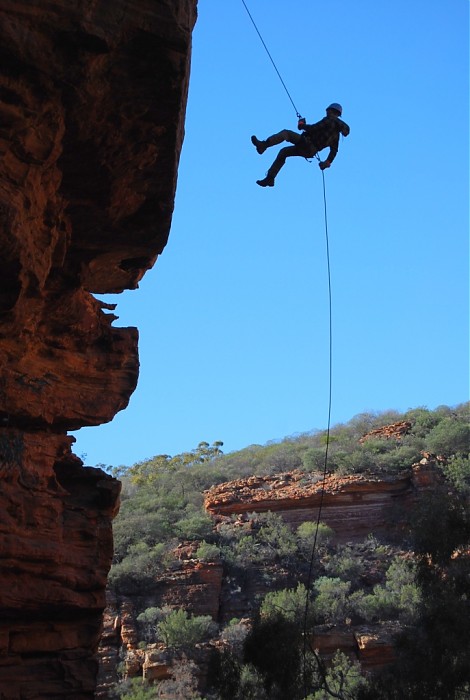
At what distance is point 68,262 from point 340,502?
83.3 feet

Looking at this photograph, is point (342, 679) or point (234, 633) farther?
point (234, 633)

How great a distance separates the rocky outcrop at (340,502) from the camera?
3278 cm

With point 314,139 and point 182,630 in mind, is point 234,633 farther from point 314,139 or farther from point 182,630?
point 314,139

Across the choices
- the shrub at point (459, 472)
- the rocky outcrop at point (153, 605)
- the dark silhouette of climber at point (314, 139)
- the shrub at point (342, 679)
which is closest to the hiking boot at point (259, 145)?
the dark silhouette of climber at point (314, 139)

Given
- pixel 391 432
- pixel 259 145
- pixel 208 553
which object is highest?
pixel 391 432

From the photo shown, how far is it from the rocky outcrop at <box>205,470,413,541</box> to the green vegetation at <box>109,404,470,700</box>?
61 cm

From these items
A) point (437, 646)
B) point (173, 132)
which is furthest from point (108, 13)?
point (437, 646)

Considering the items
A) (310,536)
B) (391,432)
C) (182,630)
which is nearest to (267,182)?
(182,630)

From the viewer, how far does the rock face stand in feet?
23.5

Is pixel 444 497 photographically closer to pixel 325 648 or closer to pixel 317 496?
pixel 325 648

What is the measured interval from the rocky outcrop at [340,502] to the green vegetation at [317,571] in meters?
0.61

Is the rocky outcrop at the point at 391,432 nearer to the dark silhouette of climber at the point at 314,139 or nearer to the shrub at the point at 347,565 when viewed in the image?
the shrub at the point at 347,565

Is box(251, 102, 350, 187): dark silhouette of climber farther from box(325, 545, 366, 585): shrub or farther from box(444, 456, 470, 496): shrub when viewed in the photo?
box(444, 456, 470, 496): shrub

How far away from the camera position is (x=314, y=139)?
11.3m
